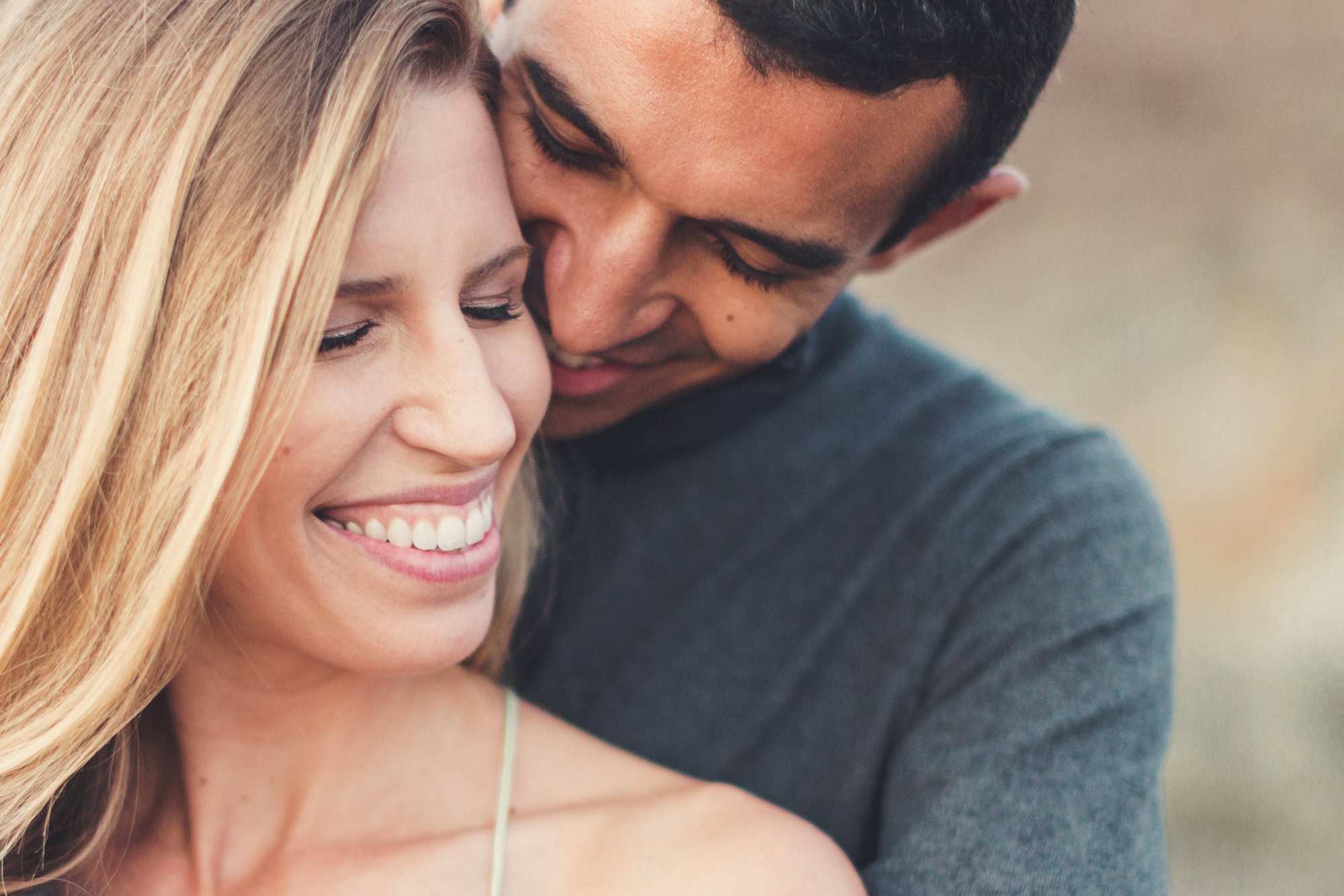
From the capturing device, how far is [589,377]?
2119 mm

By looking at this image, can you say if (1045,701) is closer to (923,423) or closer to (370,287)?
(923,423)

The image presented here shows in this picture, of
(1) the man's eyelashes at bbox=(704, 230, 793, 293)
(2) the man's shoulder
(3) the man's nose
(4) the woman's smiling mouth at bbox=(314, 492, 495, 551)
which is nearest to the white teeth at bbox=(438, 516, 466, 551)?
(4) the woman's smiling mouth at bbox=(314, 492, 495, 551)

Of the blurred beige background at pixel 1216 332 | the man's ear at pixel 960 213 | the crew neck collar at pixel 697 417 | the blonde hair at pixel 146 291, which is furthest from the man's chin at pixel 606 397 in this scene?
the blurred beige background at pixel 1216 332

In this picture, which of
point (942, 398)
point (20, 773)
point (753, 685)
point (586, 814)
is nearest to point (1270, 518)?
point (942, 398)

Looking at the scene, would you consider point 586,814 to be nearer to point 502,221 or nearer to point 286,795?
point 286,795

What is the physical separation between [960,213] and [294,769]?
1.50 metres

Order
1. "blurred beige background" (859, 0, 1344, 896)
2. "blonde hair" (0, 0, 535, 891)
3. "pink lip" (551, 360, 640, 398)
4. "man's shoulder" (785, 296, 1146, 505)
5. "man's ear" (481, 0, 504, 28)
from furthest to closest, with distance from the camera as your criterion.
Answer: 1. "blurred beige background" (859, 0, 1344, 896)
2. "man's shoulder" (785, 296, 1146, 505)
3. "pink lip" (551, 360, 640, 398)
4. "man's ear" (481, 0, 504, 28)
5. "blonde hair" (0, 0, 535, 891)

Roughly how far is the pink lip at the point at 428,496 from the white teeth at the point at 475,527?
2 centimetres

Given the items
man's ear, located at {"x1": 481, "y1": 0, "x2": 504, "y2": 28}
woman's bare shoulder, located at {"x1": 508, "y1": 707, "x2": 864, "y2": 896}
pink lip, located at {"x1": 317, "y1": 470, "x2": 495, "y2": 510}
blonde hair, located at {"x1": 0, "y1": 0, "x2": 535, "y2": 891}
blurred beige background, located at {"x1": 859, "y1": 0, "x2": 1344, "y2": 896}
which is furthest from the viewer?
blurred beige background, located at {"x1": 859, "y1": 0, "x2": 1344, "y2": 896}

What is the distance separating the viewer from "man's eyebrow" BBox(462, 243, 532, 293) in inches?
65.3

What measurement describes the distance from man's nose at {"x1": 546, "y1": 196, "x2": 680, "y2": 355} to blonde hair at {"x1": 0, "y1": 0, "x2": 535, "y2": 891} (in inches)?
14.6

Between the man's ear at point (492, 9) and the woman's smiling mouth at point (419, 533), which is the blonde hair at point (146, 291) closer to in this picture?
the woman's smiling mouth at point (419, 533)

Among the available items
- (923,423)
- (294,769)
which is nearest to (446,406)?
(294,769)

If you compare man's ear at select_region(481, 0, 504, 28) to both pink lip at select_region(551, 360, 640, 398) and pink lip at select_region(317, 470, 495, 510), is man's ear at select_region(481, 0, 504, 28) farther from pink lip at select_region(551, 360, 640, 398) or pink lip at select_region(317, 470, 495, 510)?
pink lip at select_region(317, 470, 495, 510)
